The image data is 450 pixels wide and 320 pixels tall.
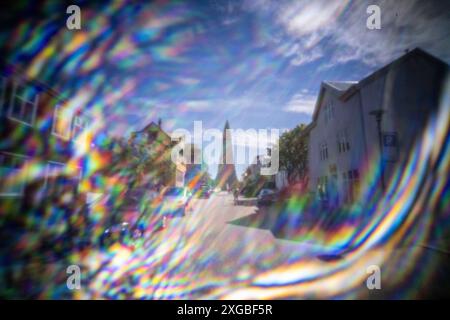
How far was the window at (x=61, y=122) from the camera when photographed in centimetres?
1342

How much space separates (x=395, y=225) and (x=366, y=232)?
208cm

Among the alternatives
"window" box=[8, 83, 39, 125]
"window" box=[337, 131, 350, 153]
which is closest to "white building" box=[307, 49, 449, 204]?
"window" box=[337, 131, 350, 153]

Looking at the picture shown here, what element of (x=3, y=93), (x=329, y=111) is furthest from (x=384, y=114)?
(x=3, y=93)

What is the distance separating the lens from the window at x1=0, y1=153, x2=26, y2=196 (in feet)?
33.0

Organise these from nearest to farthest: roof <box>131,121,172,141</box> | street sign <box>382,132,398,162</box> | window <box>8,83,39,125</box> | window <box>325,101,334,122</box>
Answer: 1. street sign <box>382,132,398,162</box>
2. window <box>8,83,39,125</box>
3. window <box>325,101,334,122</box>
4. roof <box>131,121,172,141</box>

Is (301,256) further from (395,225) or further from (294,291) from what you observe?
(395,225)

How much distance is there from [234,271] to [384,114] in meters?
12.2

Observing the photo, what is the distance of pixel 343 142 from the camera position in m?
15.1

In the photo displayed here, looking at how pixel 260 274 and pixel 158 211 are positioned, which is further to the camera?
pixel 158 211

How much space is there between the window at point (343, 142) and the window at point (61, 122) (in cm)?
2047

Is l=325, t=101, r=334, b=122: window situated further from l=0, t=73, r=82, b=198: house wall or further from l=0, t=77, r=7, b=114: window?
l=0, t=77, r=7, b=114: window

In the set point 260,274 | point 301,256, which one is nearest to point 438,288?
point 301,256

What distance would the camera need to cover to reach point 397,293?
360 centimetres

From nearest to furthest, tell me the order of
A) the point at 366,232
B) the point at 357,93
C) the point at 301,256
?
the point at 301,256, the point at 366,232, the point at 357,93
